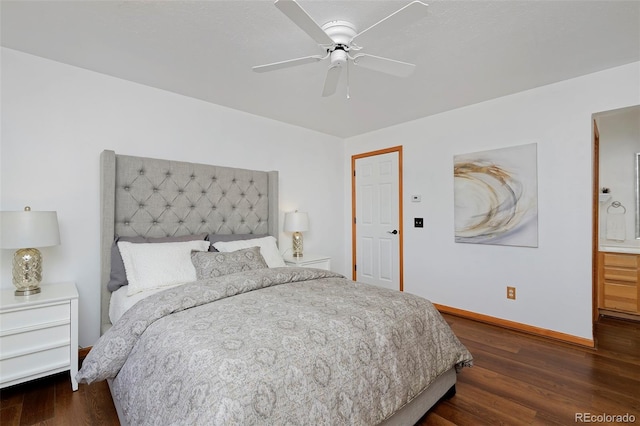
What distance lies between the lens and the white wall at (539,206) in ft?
8.32

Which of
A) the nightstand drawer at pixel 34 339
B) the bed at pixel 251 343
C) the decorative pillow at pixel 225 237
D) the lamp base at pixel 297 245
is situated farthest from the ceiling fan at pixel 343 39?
the nightstand drawer at pixel 34 339

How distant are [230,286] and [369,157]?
291 centimetres

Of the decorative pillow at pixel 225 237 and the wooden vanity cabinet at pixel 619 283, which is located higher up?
the decorative pillow at pixel 225 237

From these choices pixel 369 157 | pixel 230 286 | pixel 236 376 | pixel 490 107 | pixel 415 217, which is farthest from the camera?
pixel 369 157

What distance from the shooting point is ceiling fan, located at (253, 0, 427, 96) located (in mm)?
1366

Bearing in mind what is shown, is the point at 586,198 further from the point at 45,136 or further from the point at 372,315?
the point at 45,136

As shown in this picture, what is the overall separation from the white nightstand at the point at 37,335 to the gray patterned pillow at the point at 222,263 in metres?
0.75

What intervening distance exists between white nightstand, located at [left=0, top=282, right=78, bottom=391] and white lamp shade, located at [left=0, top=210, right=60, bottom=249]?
1.09ft

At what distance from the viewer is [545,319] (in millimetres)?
2738

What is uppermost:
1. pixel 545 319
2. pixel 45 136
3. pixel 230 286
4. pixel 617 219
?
pixel 45 136

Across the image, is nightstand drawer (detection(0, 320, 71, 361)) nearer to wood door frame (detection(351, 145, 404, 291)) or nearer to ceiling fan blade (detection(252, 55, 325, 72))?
ceiling fan blade (detection(252, 55, 325, 72))

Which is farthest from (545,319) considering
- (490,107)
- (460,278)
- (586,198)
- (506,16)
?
(506,16)

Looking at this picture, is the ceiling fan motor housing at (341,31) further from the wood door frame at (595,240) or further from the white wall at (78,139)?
the wood door frame at (595,240)

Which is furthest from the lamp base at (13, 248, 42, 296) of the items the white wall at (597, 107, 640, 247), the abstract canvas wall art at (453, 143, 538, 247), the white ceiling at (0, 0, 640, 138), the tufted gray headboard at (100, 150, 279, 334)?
the white wall at (597, 107, 640, 247)
